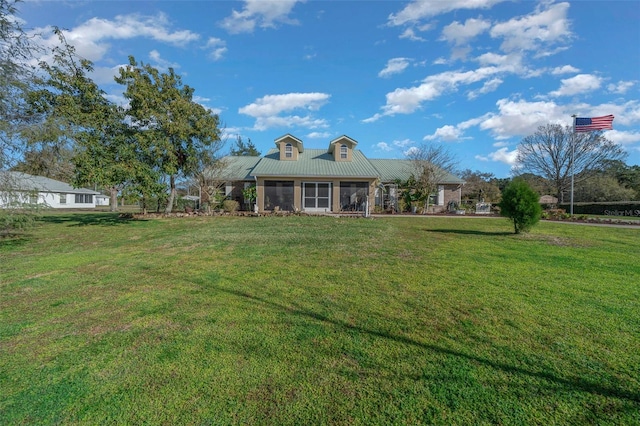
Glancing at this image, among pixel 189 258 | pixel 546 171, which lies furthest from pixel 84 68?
pixel 546 171

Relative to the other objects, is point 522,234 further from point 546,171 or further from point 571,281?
point 546,171

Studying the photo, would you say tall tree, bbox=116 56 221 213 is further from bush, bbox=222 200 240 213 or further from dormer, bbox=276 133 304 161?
dormer, bbox=276 133 304 161

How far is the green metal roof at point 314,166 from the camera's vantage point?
2067 cm

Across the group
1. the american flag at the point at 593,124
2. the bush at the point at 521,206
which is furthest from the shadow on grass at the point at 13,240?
the american flag at the point at 593,124

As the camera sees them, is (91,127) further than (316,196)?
→ No

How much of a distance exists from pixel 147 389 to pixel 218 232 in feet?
31.2

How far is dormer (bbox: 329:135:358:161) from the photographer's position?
2277 centimetres

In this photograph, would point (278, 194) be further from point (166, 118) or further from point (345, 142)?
point (166, 118)

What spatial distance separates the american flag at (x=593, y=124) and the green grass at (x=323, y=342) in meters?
18.6

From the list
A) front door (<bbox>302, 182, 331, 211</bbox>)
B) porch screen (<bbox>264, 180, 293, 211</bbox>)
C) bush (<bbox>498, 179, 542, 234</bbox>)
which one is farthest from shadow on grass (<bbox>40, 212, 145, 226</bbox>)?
bush (<bbox>498, 179, 542, 234</bbox>)

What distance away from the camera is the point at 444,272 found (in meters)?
5.77

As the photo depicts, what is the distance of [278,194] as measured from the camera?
21.3 metres

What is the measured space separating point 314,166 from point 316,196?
238cm

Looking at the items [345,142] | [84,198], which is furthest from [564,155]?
[84,198]
